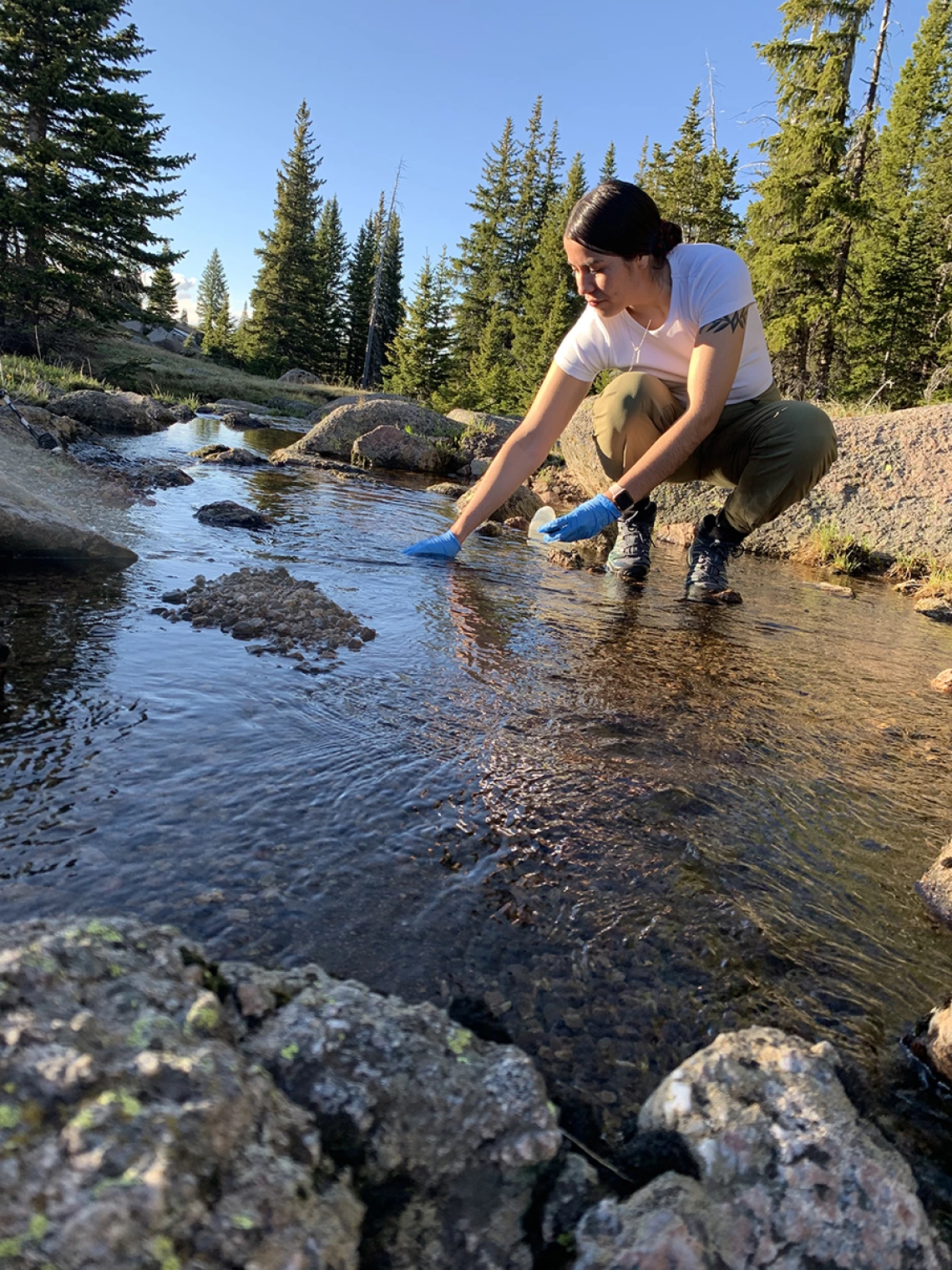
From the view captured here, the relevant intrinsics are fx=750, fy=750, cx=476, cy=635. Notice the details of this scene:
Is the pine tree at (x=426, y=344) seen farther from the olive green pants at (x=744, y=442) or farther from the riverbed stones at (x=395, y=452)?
the olive green pants at (x=744, y=442)

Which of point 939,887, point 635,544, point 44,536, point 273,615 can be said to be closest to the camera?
point 939,887

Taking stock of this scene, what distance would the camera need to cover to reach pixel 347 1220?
30.7 inches

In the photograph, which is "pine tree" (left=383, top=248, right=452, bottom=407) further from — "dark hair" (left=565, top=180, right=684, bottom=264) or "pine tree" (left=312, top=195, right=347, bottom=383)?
"dark hair" (left=565, top=180, right=684, bottom=264)

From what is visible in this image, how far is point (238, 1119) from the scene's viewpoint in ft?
2.53

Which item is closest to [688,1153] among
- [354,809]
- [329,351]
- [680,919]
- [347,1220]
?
[347,1220]

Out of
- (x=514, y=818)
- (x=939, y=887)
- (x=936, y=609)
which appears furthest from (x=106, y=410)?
(x=939, y=887)

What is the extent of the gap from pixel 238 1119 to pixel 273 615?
7.74 feet

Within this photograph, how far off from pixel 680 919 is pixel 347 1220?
91 centimetres

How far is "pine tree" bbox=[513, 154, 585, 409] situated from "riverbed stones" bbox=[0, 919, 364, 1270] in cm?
3046

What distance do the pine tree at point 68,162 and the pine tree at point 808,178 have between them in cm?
1718

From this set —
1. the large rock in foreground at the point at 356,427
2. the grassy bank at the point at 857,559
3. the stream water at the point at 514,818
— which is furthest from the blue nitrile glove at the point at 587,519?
the large rock in foreground at the point at 356,427

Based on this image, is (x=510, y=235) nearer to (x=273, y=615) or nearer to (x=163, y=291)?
(x=163, y=291)

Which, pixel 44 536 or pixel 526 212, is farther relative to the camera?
pixel 526 212

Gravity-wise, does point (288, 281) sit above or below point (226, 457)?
above
